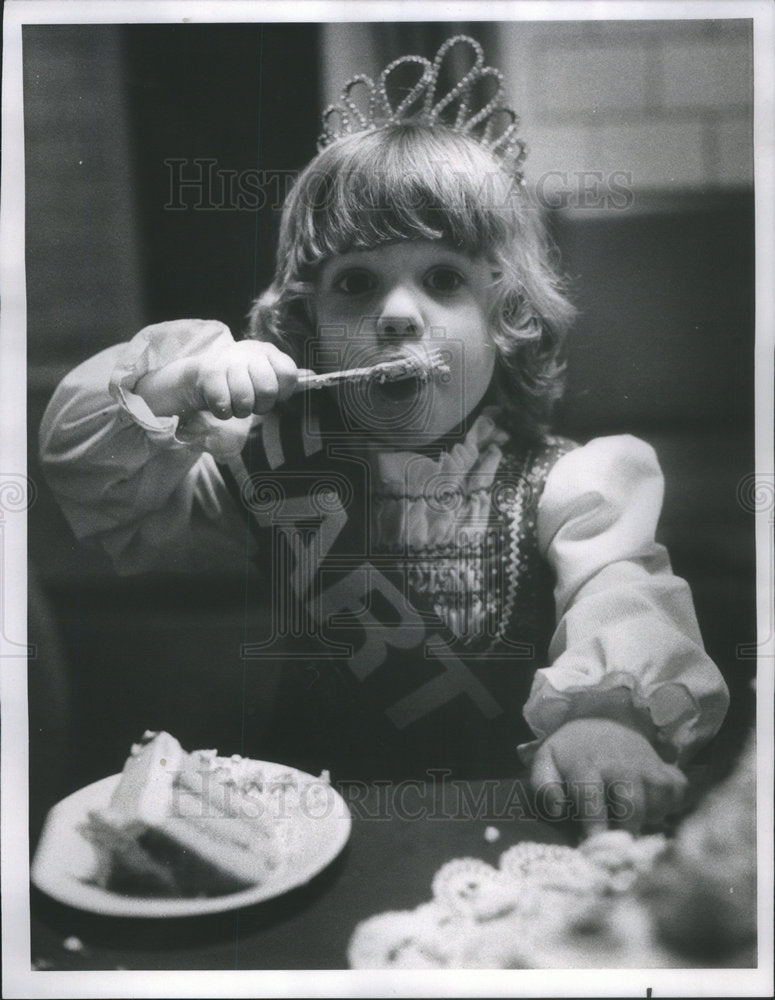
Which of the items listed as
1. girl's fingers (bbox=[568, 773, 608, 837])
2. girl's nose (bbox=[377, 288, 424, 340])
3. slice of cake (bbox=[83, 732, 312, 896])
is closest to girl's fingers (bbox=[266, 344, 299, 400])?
girl's nose (bbox=[377, 288, 424, 340])

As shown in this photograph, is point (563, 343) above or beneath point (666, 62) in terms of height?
beneath

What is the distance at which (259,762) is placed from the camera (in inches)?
40.8

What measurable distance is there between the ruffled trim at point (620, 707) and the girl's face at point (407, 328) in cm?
30

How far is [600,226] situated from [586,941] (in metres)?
0.75

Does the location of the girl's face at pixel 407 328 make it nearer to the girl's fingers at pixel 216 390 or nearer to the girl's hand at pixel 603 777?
the girl's fingers at pixel 216 390

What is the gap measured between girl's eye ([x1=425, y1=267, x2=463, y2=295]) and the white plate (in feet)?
1.73

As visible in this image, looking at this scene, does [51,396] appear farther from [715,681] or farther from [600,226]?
[715,681]

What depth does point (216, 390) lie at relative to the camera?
3.31 ft

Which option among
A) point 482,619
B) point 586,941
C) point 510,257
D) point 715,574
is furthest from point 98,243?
point 586,941

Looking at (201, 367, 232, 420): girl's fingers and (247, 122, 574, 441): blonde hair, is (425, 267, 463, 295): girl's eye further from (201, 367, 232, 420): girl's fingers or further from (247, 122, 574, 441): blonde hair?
(201, 367, 232, 420): girl's fingers

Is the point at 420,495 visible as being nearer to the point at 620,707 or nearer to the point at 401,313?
the point at 401,313

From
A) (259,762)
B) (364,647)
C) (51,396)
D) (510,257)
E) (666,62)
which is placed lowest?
(259,762)
